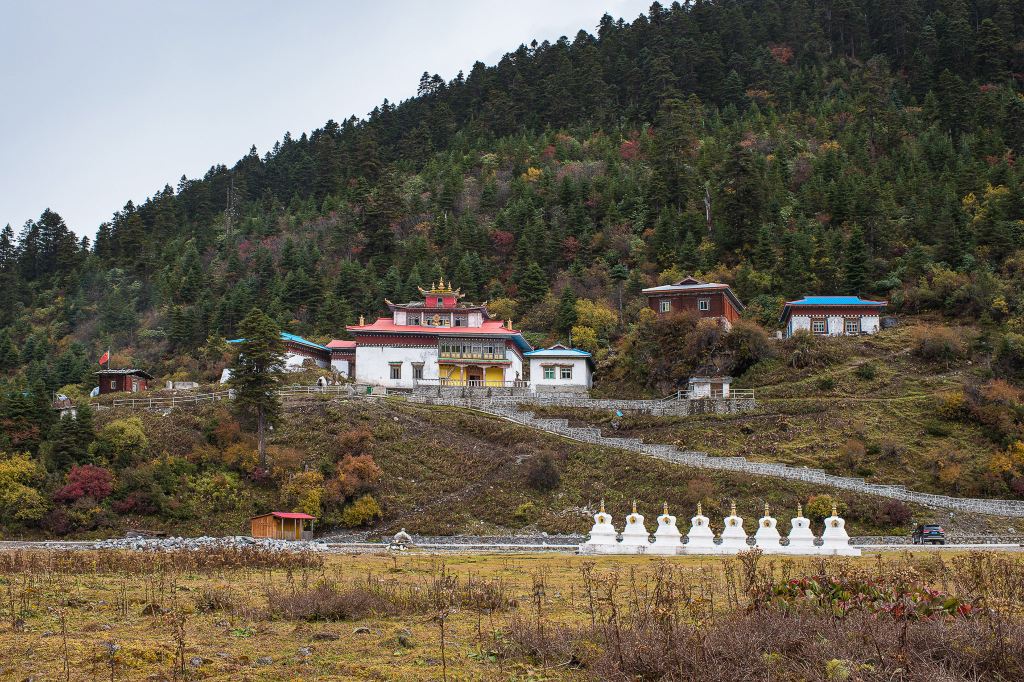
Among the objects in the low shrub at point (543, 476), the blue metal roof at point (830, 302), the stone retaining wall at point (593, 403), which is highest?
the blue metal roof at point (830, 302)

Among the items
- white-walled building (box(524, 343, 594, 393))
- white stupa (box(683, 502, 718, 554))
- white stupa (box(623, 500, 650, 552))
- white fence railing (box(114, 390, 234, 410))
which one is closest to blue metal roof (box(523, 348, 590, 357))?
white-walled building (box(524, 343, 594, 393))

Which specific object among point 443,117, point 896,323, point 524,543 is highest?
point 443,117

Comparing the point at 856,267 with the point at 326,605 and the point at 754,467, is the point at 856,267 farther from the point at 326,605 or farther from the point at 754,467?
the point at 326,605

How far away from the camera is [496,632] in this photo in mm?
12820

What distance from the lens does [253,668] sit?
11.1 meters

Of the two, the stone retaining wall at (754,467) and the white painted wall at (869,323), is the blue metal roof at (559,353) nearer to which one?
the stone retaining wall at (754,467)

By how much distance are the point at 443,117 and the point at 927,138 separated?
2249 inches

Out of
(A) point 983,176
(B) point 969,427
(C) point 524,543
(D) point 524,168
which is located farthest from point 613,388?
(D) point 524,168

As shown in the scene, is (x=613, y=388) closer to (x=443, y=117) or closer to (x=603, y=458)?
(x=603, y=458)

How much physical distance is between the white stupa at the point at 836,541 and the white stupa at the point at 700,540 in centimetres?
314

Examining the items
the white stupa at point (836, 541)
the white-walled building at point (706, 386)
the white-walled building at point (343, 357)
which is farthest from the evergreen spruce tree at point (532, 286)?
the white stupa at point (836, 541)

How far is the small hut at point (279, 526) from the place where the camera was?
119 ft

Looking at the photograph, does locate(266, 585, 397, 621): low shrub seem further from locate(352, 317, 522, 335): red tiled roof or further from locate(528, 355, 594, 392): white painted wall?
locate(352, 317, 522, 335): red tiled roof

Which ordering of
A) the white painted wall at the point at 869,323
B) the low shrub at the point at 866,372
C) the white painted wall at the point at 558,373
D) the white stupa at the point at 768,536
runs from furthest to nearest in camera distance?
the white painted wall at the point at 558,373 → the white painted wall at the point at 869,323 → the low shrub at the point at 866,372 → the white stupa at the point at 768,536
